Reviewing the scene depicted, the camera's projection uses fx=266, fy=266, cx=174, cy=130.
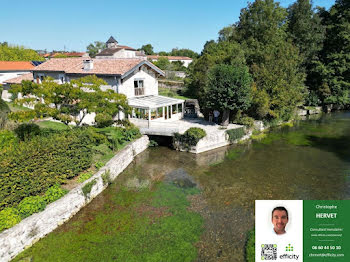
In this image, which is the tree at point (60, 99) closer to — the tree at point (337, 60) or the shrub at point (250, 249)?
the shrub at point (250, 249)

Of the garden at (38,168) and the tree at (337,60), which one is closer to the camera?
the garden at (38,168)

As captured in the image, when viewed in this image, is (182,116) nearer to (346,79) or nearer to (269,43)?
(269,43)

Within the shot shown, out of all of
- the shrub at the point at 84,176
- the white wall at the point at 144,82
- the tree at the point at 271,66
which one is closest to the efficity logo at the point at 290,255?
the shrub at the point at 84,176

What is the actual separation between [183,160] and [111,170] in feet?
20.9

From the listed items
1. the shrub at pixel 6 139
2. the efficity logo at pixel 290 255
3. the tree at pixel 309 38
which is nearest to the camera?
the efficity logo at pixel 290 255

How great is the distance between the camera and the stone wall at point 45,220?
10133 mm

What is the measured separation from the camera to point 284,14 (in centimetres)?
4453

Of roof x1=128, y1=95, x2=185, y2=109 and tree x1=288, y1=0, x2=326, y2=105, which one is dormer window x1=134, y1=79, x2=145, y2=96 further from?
tree x1=288, y1=0, x2=326, y2=105

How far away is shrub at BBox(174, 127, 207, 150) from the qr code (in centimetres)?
1515

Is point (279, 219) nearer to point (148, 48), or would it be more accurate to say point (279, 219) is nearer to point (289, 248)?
point (289, 248)

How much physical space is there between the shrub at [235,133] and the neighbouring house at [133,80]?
691cm

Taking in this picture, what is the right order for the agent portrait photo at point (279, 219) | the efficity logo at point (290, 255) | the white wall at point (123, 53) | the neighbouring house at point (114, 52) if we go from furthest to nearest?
the white wall at point (123, 53)
the neighbouring house at point (114, 52)
the agent portrait photo at point (279, 219)
the efficity logo at point (290, 255)

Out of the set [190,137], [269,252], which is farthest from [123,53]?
[269,252]

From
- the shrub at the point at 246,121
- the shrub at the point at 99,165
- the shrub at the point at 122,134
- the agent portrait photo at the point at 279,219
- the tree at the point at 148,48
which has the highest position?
the tree at the point at 148,48
